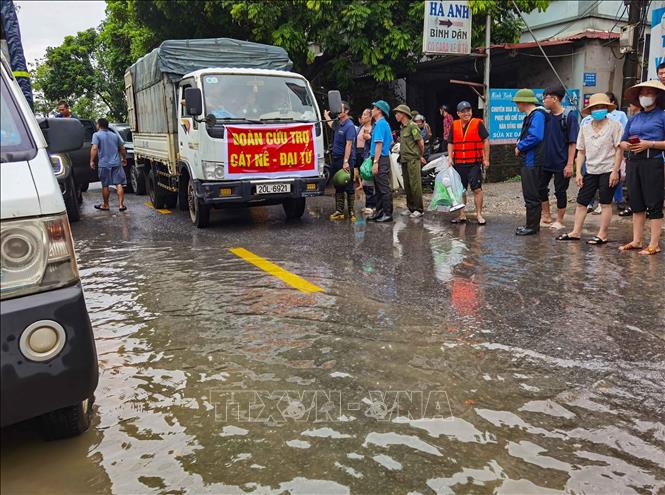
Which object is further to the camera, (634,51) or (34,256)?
(634,51)

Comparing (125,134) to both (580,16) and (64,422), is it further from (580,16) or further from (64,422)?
(64,422)

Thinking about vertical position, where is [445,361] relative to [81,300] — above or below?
below

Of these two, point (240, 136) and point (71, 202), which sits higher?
point (240, 136)

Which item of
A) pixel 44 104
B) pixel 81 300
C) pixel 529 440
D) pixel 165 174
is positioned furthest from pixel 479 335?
pixel 44 104

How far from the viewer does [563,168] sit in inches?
306

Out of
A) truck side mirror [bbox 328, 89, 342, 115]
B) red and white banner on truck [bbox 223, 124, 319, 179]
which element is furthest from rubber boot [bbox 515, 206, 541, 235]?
truck side mirror [bbox 328, 89, 342, 115]

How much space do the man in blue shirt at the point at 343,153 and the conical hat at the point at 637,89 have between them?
13.0ft

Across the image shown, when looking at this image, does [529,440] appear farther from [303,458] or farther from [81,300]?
[81,300]

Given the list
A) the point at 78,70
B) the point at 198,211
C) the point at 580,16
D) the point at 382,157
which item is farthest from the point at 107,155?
the point at 78,70

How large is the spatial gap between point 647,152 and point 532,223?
6.10ft

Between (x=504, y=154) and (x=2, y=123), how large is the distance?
1316 centimetres

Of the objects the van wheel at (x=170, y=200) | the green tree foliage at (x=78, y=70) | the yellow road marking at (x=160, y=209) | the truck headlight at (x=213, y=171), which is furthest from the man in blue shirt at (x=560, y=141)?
the green tree foliage at (x=78, y=70)

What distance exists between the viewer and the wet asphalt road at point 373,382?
2.54 meters

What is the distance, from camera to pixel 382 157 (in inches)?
360
